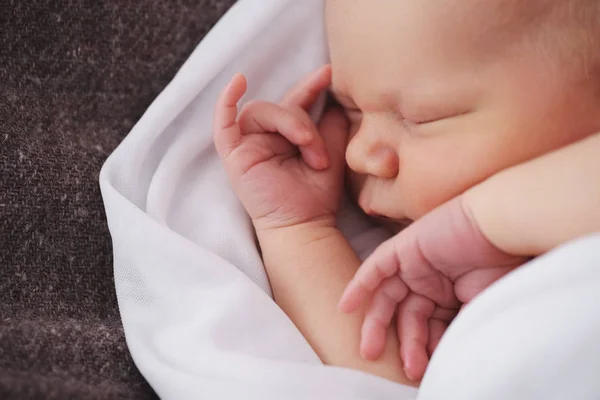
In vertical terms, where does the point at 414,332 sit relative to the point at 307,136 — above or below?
below

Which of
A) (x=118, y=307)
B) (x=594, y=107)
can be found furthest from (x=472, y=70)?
(x=118, y=307)

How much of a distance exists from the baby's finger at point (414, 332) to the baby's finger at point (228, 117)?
0.26 metres

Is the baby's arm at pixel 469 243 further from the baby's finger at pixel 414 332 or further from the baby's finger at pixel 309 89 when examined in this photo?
the baby's finger at pixel 309 89

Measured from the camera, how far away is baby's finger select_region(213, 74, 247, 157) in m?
0.79

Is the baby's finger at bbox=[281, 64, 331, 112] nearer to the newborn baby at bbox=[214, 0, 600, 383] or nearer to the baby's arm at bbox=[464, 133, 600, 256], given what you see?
the newborn baby at bbox=[214, 0, 600, 383]

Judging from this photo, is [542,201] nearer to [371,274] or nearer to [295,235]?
[371,274]

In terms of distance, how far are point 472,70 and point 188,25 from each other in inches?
17.7

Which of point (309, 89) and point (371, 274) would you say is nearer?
point (371, 274)

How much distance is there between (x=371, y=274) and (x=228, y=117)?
0.25m

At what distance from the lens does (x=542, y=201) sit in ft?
1.89

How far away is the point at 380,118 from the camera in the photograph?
724 millimetres

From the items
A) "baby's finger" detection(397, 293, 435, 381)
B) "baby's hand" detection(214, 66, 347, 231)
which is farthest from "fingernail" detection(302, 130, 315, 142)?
"baby's finger" detection(397, 293, 435, 381)

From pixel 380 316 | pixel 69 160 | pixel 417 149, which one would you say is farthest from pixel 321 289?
pixel 69 160

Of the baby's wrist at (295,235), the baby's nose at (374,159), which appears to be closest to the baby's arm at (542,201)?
the baby's nose at (374,159)
